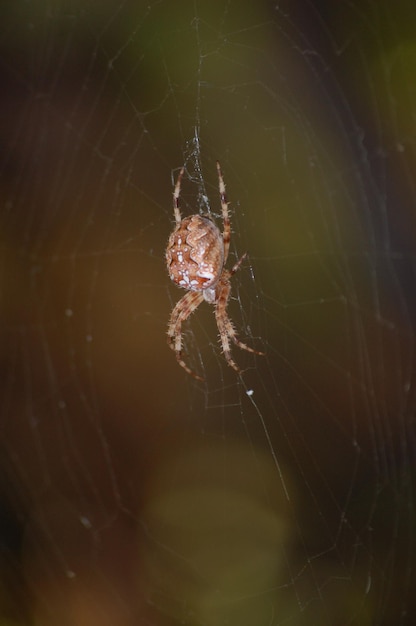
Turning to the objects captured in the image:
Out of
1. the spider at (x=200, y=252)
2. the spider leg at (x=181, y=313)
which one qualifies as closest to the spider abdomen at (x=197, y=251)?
the spider at (x=200, y=252)

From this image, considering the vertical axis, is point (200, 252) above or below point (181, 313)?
above

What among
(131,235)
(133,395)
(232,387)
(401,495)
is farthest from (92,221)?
(401,495)

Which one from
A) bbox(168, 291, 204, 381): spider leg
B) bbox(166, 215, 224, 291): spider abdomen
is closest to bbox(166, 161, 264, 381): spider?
bbox(166, 215, 224, 291): spider abdomen

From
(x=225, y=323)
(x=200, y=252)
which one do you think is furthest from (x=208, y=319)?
(x=200, y=252)

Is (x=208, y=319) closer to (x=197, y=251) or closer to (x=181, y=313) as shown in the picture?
(x=181, y=313)

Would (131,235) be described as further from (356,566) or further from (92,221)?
(356,566)
